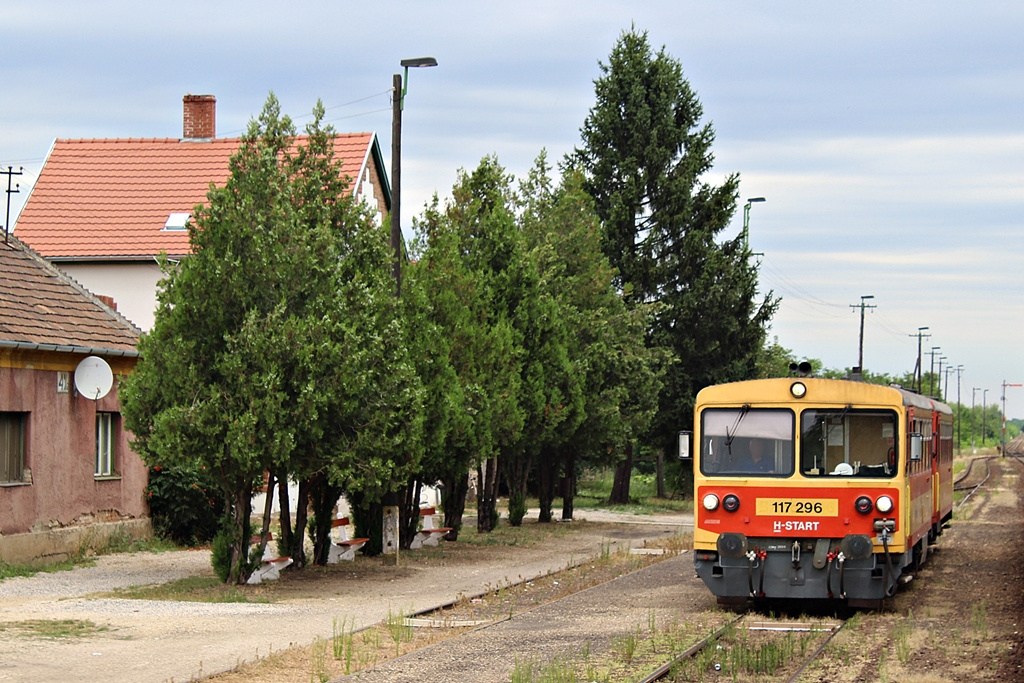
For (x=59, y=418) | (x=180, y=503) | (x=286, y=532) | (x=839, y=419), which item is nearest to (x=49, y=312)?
(x=59, y=418)

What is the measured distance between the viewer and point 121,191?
3238cm

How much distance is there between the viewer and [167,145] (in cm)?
3431

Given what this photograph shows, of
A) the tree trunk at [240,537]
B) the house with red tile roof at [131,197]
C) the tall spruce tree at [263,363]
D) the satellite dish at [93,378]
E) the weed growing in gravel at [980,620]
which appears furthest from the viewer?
the house with red tile roof at [131,197]

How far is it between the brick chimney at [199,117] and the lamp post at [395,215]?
14376 mm

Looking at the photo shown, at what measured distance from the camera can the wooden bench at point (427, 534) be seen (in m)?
23.5

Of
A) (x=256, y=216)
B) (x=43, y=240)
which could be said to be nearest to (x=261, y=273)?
(x=256, y=216)

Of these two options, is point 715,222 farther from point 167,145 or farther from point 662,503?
point 167,145

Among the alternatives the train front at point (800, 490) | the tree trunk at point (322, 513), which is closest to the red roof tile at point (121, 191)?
the tree trunk at point (322, 513)

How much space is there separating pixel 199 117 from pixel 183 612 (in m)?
22.9

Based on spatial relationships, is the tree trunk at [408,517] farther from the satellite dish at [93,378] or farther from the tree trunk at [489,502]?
the satellite dish at [93,378]

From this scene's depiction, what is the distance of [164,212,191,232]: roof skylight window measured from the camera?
1206 inches

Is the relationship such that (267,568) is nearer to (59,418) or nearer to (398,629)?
(59,418)

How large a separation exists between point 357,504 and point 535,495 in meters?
24.9

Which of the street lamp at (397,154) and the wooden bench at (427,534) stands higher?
the street lamp at (397,154)
